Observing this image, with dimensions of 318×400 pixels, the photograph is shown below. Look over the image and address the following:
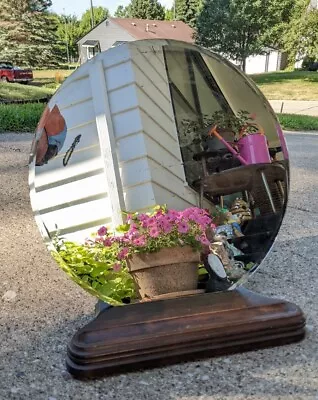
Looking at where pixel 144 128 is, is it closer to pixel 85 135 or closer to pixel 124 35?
pixel 85 135

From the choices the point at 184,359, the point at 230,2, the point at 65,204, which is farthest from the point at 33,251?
the point at 230,2

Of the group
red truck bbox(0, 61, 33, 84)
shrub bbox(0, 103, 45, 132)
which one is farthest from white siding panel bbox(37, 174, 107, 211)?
red truck bbox(0, 61, 33, 84)

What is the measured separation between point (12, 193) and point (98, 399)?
315 centimetres

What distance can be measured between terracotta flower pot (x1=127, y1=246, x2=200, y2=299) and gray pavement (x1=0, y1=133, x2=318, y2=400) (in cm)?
28

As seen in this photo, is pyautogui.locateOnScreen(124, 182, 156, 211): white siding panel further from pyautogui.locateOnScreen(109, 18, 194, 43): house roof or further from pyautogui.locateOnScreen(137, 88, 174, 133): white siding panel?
pyautogui.locateOnScreen(109, 18, 194, 43): house roof

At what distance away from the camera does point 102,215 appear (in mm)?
1786

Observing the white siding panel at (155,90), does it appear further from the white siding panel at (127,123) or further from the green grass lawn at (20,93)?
the green grass lawn at (20,93)

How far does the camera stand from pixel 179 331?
1659 millimetres

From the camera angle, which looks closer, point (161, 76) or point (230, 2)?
point (161, 76)

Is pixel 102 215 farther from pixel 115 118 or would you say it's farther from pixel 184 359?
pixel 184 359

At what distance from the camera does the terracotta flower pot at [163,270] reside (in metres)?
1.79

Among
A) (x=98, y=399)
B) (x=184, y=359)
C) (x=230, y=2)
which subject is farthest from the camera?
(x=230, y=2)

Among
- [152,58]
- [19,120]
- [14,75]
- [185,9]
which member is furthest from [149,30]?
[185,9]

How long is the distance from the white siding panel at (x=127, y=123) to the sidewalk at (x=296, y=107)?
1063 centimetres
